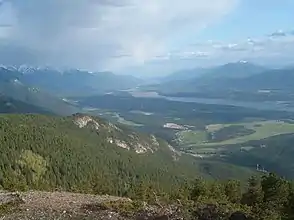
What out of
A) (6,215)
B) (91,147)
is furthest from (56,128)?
(6,215)

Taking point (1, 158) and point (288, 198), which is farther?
point (1, 158)

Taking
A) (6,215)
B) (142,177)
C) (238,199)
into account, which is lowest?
(142,177)

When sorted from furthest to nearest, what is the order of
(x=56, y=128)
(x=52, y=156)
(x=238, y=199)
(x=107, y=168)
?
(x=56, y=128) → (x=107, y=168) → (x=52, y=156) → (x=238, y=199)

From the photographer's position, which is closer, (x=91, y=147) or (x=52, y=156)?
(x=52, y=156)

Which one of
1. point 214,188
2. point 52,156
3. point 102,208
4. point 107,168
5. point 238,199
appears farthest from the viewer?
point 107,168

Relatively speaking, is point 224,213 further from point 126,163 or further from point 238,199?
point 126,163

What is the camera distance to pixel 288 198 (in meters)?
46.3

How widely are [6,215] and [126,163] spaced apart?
506 feet

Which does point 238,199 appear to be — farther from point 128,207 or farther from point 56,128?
Answer: point 56,128

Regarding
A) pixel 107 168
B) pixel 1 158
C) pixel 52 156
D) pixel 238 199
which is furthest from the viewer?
pixel 107 168

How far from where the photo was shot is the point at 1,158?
442 ft

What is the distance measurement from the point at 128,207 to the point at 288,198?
2419cm

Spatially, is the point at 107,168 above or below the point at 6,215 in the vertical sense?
below

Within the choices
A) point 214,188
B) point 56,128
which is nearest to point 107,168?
point 56,128
